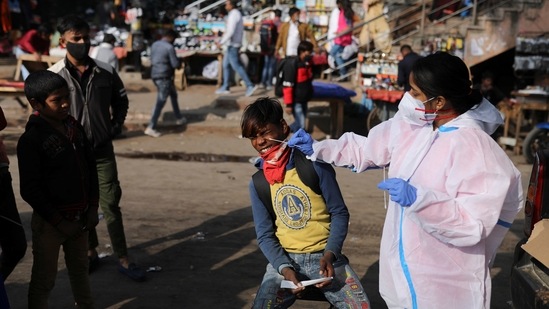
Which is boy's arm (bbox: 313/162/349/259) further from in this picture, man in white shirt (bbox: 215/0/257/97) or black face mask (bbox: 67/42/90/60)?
man in white shirt (bbox: 215/0/257/97)

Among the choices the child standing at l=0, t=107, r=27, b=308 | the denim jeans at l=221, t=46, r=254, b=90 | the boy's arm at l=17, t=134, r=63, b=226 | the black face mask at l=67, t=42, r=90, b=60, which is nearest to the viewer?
the boy's arm at l=17, t=134, r=63, b=226

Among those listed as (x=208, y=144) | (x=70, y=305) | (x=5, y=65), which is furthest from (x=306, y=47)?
(x=5, y=65)

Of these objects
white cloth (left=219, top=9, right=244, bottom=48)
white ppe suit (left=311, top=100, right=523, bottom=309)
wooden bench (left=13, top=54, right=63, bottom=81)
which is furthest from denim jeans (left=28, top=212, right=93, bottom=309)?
white cloth (left=219, top=9, right=244, bottom=48)

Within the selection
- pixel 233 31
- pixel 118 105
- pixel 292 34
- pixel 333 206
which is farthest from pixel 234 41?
pixel 333 206

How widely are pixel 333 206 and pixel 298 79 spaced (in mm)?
8342

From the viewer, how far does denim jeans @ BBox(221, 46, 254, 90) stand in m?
15.3

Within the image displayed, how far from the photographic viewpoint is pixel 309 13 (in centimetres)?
1938

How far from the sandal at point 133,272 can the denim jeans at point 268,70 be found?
1077cm

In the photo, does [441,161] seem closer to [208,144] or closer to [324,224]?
[324,224]

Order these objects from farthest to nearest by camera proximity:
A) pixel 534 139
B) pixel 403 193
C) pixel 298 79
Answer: pixel 298 79 → pixel 534 139 → pixel 403 193

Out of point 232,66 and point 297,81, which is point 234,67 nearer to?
point 232,66

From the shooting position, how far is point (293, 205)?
3.93m

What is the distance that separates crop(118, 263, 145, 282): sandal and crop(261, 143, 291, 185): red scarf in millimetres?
2460

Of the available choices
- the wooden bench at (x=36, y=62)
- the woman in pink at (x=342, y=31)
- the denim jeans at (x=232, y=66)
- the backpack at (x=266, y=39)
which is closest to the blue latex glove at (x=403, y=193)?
the denim jeans at (x=232, y=66)
